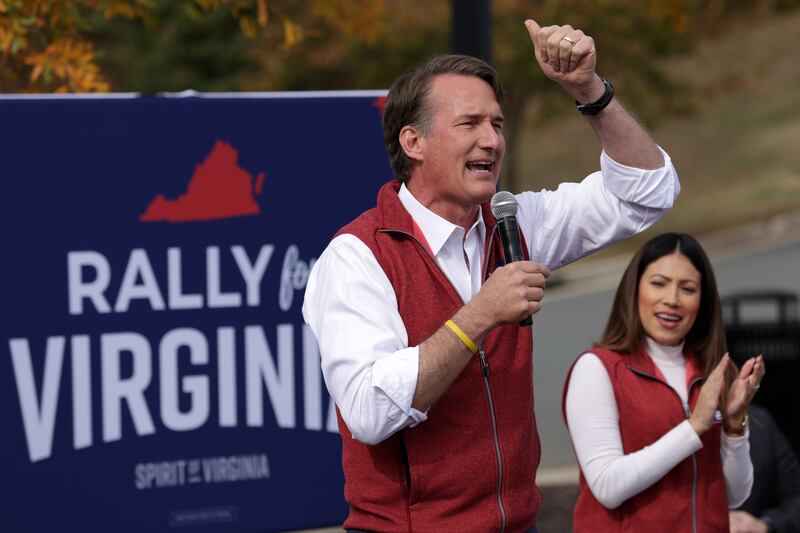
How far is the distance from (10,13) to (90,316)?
141cm

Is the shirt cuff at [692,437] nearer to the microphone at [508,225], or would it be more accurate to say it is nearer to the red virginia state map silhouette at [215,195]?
the microphone at [508,225]

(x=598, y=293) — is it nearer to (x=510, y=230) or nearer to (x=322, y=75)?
(x=322, y=75)

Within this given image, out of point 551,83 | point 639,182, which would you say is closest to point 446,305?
point 639,182

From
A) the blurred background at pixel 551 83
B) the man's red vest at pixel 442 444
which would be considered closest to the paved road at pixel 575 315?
the blurred background at pixel 551 83

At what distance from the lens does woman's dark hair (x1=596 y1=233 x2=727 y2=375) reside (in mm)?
4137

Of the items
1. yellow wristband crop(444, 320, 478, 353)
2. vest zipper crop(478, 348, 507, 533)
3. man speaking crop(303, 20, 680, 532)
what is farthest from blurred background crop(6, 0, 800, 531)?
yellow wristband crop(444, 320, 478, 353)

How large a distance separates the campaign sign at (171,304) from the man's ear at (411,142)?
4.50ft

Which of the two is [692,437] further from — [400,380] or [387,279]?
[400,380]

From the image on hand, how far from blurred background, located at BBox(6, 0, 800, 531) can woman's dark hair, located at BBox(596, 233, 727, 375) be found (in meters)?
1.10

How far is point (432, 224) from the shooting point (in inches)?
126

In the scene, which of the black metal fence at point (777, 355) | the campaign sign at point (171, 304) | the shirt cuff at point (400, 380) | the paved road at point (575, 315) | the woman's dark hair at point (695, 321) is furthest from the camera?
the paved road at point (575, 315)

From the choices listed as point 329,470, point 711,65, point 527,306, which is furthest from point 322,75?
point 527,306

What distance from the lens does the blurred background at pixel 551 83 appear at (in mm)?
5758

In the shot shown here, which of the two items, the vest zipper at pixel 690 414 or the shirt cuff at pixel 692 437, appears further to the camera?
the vest zipper at pixel 690 414
